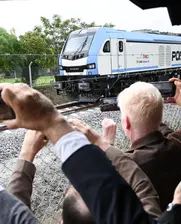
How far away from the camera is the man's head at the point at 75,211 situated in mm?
832

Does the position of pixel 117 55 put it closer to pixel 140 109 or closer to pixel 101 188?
pixel 140 109

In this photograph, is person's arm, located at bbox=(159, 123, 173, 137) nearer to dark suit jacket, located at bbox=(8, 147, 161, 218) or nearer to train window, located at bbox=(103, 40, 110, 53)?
dark suit jacket, located at bbox=(8, 147, 161, 218)

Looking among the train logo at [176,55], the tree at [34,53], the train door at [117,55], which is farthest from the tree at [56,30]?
the train logo at [176,55]

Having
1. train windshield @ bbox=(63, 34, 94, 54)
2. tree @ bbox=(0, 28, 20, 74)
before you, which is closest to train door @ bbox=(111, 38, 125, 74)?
train windshield @ bbox=(63, 34, 94, 54)

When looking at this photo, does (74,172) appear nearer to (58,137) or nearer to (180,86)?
(58,137)

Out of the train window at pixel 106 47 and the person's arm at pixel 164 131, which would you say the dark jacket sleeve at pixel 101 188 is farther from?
the train window at pixel 106 47

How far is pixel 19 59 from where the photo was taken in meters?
9.09

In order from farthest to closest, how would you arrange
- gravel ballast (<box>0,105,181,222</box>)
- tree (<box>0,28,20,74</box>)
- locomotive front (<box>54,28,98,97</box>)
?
locomotive front (<box>54,28,98,97</box>)
tree (<box>0,28,20,74</box>)
gravel ballast (<box>0,105,181,222</box>)

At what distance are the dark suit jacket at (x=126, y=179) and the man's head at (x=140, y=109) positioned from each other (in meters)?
0.19

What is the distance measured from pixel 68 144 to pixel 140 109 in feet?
2.13

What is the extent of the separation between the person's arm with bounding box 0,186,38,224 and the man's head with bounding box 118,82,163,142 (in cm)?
55

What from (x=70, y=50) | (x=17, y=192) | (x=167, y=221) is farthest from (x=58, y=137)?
(x=70, y=50)

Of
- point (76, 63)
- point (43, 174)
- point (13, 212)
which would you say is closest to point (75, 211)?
point (13, 212)

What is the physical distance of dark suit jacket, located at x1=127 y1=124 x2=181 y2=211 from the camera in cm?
127
